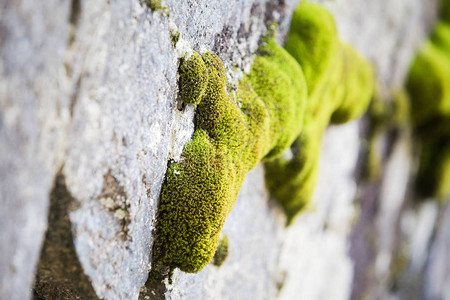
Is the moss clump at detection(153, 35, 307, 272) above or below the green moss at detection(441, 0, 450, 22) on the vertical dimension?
below

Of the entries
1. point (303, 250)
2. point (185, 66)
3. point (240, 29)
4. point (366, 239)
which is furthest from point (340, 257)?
point (185, 66)

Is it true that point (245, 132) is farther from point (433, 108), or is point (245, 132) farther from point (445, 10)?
point (445, 10)

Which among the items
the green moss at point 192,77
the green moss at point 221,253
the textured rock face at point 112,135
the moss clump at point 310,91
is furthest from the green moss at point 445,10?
the green moss at point 192,77

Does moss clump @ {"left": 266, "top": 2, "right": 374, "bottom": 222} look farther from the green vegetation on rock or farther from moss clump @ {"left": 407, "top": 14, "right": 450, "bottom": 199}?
moss clump @ {"left": 407, "top": 14, "right": 450, "bottom": 199}

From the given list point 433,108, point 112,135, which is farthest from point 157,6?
point 433,108

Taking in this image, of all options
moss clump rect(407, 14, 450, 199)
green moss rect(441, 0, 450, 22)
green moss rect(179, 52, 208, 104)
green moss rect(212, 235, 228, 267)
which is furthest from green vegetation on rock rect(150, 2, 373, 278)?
green moss rect(441, 0, 450, 22)

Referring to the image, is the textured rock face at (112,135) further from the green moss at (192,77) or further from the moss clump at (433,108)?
the moss clump at (433,108)

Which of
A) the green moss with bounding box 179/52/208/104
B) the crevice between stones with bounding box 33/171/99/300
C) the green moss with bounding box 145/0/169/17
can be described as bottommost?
the crevice between stones with bounding box 33/171/99/300
